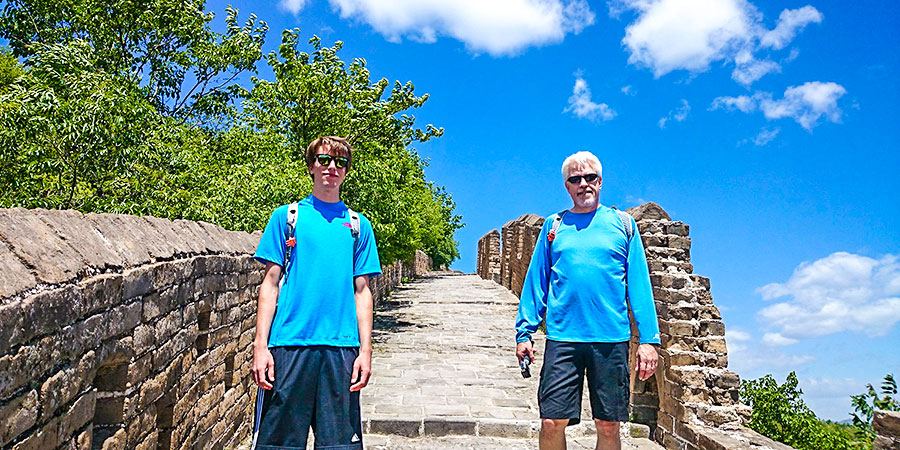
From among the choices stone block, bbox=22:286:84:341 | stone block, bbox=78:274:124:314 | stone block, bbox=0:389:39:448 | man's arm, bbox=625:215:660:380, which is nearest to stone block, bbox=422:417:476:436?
man's arm, bbox=625:215:660:380

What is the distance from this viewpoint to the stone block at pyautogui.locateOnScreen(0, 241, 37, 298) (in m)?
2.39

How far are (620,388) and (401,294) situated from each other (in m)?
20.1

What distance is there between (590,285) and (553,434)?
81cm

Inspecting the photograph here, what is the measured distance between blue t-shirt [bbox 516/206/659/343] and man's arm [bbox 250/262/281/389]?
1.28 meters

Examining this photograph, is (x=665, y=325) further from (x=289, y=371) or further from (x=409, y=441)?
(x=289, y=371)

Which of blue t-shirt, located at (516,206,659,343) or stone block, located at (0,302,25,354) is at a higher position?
blue t-shirt, located at (516,206,659,343)

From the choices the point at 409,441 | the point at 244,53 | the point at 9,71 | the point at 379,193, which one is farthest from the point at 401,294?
the point at 409,441

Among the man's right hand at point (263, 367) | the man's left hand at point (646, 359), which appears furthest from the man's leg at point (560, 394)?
the man's right hand at point (263, 367)

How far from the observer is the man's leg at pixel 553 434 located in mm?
3500

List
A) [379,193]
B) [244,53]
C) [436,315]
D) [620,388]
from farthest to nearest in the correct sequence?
[244,53]
[436,315]
[379,193]
[620,388]

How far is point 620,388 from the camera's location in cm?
349

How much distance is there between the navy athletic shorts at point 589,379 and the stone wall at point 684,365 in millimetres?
1736

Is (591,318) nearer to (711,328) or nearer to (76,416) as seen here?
(76,416)

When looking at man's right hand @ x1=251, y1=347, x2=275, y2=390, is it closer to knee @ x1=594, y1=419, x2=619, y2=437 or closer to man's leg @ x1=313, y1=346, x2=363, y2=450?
man's leg @ x1=313, y1=346, x2=363, y2=450
